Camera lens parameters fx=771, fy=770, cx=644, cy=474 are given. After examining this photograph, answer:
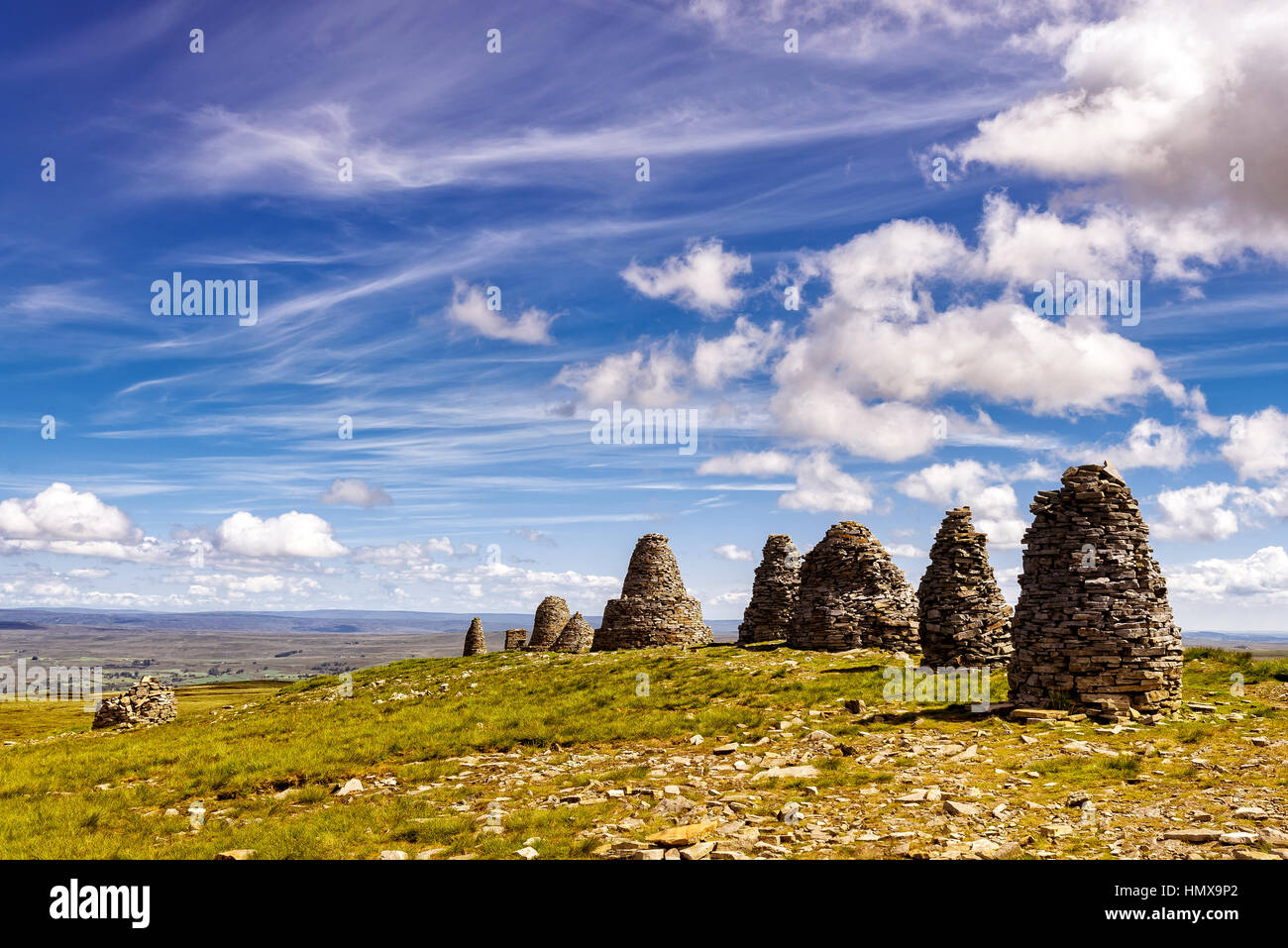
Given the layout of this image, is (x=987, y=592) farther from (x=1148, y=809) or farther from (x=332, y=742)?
(x=332, y=742)

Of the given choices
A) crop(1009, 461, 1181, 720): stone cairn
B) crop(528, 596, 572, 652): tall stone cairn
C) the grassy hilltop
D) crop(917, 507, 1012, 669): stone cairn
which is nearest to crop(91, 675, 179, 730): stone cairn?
the grassy hilltop

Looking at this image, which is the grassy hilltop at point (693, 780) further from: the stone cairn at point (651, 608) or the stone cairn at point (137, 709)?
the stone cairn at point (651, 608)

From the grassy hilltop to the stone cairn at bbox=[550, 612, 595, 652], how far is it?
80.3 feet

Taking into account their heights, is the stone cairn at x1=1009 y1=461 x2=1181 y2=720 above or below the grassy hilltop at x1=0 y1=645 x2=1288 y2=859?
above

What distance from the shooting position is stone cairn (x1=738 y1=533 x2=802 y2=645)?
43.0 m

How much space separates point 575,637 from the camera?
54.3 metres

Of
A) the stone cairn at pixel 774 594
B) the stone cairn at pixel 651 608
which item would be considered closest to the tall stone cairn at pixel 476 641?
the stone cairn at pixel 651 608

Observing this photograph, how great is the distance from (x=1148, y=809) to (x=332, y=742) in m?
20.6

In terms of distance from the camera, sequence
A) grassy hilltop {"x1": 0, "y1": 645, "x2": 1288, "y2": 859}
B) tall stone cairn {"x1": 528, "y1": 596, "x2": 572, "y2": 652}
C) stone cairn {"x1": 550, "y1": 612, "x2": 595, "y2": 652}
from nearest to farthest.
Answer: grassy hilltop {"x1": 0, "y1": 645, "x2": 1288, "y2": 859} → stone cairn {"x1": 550, "y1": 612, "x2": 595, "y2": 652} → tall stone cairn {"x1": 528, "y1": 596, "x2": 572, "y2": 652}

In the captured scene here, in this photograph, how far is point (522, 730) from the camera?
22922 millimetres

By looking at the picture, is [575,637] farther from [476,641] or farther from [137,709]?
[137,709]

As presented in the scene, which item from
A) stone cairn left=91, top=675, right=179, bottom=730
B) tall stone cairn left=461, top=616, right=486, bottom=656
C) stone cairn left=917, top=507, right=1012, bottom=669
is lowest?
tall stone cairn left=461, top=616, right=486, bottom=656

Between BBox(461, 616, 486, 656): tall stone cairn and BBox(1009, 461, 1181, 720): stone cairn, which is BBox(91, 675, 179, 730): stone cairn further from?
BBox(1009, 461, 1181, 720): stone cairn
